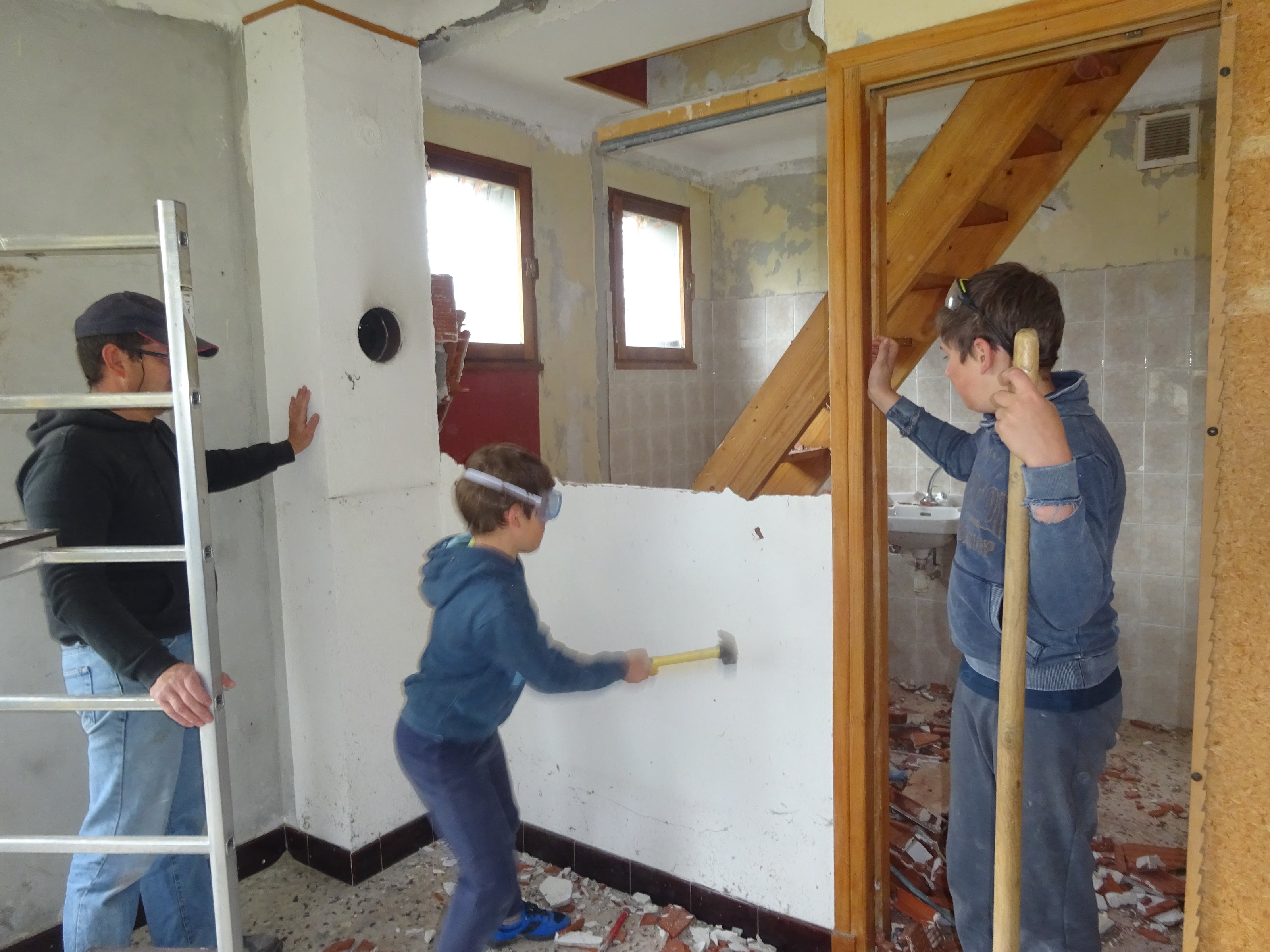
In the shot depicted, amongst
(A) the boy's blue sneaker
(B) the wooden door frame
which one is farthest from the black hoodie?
(B) the wooden door frame

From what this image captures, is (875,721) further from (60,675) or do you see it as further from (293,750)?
(60,675)

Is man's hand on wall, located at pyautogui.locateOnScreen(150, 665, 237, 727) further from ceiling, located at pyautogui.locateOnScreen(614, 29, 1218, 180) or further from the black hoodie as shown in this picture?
ceiling, located at pyautogui.locateOnScreen(614, 29, 1218, 180)

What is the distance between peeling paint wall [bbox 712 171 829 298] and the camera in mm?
3988

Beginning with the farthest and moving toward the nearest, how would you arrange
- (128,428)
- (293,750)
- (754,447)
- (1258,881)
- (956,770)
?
(293,750) → (754,447) → (128,428) → (956,770) → (1258,881)

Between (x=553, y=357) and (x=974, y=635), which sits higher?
(x=553, y=357)

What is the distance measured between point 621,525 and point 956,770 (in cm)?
105

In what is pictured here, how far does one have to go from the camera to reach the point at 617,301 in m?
3.85

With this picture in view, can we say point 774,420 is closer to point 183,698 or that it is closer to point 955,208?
point 955,208

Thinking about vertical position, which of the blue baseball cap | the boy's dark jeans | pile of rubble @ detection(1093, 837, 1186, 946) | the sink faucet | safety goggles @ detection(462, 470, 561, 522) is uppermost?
the blue baseball cap

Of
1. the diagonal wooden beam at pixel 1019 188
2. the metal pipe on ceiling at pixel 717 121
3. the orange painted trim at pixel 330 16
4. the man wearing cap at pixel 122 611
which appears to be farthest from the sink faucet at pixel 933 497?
the man wearing cap at pixel 122 611

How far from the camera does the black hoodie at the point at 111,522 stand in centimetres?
151

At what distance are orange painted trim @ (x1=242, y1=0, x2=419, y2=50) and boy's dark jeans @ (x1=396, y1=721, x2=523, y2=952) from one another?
1849 millimetres

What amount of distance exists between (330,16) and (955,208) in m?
1.70

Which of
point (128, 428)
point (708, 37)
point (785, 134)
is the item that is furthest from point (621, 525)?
point (785, 134)
